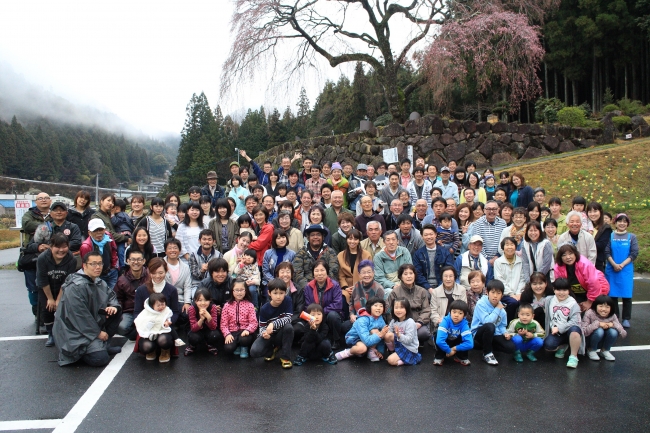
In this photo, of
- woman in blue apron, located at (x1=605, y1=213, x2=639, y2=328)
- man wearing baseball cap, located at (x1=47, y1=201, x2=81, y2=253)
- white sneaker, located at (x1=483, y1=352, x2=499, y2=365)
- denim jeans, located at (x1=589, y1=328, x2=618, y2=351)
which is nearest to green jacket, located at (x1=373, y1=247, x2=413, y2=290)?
white sneaker, located at (x1=483, y1=352, x2=499, y2=365)

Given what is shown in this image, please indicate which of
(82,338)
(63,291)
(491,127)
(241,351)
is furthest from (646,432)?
(491,127)

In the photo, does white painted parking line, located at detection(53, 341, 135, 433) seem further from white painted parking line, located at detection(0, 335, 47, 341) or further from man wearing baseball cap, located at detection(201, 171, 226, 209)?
man wearing baseball cap, located at detection(201, 171, 226, 209)

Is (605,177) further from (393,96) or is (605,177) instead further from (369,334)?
(369,334)

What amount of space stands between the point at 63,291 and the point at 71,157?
2166 inches

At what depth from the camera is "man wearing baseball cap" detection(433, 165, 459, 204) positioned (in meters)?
8.12

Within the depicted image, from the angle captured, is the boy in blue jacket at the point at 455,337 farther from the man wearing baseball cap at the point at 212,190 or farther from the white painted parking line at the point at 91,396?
the man wearing baseball cap at the point at 212,190

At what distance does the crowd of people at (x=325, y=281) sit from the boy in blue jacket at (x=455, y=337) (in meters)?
0.01

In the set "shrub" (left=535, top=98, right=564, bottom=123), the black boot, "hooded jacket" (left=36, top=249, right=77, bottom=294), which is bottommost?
the black boot

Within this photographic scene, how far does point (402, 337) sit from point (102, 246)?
145 inches

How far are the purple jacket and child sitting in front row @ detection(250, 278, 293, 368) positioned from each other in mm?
247

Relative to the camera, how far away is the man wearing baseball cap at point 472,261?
19.4 ft

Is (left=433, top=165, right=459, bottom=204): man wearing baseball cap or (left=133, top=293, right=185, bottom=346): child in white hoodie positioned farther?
(left=433, top=165, right=459, bottom=204): man wearing baseball cap

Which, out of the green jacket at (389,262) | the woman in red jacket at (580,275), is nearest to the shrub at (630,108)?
the woman in red jacket at (580,275)

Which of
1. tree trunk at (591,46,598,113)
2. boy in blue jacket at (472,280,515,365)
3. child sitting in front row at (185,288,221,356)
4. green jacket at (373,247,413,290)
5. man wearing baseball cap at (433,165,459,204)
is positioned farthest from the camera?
tree trunk at (591,46,598,113)
